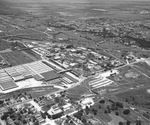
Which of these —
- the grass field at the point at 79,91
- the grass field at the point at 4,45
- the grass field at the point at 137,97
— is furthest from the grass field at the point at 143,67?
the grass field at the point at 4,45

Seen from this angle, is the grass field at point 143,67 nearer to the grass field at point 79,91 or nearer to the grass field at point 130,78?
the grass field at point 130,78

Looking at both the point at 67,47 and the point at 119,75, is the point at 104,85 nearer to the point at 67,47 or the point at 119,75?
the point at 119,75

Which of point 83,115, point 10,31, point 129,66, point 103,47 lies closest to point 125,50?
point 103,47

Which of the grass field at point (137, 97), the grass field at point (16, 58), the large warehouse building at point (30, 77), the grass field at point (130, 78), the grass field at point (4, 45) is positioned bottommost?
the grass field at point (137, 97)

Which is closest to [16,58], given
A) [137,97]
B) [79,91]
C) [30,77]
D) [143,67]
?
[30,77]

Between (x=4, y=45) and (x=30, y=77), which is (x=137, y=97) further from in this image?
(x=4, y=45)

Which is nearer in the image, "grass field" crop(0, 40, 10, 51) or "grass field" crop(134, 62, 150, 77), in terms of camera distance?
"grass field" crop(134, 62, 150, 77)

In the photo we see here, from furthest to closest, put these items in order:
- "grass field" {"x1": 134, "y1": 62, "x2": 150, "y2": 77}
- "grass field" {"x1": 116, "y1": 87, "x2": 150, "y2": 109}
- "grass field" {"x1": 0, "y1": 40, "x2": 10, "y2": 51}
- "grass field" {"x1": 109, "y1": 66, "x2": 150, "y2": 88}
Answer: "grass field" {"x1": 0, "y1": 40, "x2": 10, "y2": 51}, "grass field" {"x1": 134, "y1": 62, "x2": 150, "y2": 77}, "grass field" {"x1": 109, "y1": 66, "x2": 150, "y2": 88}, "grass field" {"x1": 116, "y1": 87, "x2": 150, "y2": 109}

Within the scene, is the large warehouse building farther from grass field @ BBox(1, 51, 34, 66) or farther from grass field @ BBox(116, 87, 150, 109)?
grass field @ BBox(116, 87, 150, 109)

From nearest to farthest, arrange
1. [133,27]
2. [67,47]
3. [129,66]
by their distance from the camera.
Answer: [129,66], [67,47], [133,27]

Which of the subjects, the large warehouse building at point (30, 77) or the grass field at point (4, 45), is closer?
the large warehouse building at point (30, 77)

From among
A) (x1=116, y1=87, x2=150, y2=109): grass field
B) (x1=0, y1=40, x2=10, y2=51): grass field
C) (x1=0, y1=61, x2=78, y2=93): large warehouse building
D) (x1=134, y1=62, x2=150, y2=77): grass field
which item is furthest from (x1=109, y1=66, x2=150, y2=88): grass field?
(x1=0, y1=40, x2=10, y2=51): grass field
